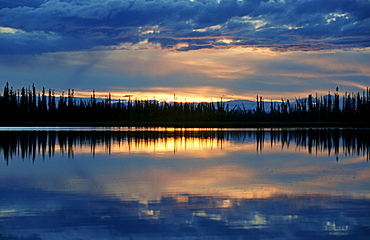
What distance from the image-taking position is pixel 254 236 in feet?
29.5

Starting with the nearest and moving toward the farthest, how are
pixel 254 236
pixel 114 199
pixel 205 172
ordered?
pixel 254 236
pixel 114 199
pixel 205 172

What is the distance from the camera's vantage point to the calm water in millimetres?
9367

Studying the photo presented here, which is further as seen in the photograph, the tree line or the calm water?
the tree line

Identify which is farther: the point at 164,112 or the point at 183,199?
the point at 164,112

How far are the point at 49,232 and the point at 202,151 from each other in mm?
19050

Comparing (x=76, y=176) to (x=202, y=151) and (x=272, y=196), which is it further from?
(x=202, y=151)

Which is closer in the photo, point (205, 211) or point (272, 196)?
point (205, 211)

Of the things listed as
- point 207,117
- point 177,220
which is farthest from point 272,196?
point 207,117

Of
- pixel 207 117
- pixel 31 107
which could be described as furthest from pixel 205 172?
pixel 31 107

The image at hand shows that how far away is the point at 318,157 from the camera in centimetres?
2436

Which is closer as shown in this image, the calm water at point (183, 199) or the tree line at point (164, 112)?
the calm water at point (183, 199)

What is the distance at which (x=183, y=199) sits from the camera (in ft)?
40.7

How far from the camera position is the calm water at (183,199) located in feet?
30.7

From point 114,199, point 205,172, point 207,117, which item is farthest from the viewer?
point 207,117
